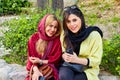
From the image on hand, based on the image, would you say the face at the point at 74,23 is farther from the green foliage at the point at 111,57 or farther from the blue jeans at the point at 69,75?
the green foliage at the point at 111,57

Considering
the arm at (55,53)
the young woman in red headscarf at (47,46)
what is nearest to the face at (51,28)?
the young woman in red headscarf at (47,46)

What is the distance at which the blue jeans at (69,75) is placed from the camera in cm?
423

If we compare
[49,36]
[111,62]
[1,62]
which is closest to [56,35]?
[49,36]

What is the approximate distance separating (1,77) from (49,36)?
3.85 feet

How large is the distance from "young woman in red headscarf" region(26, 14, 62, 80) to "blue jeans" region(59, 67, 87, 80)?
0.13m

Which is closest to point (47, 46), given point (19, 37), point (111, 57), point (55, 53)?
point (55, 53)

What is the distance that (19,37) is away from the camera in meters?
5.77

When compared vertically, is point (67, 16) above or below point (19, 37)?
above

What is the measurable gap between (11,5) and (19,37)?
449 centimetres

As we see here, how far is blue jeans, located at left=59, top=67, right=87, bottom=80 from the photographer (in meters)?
4.23

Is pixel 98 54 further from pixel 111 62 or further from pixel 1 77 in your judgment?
pixel 1 77

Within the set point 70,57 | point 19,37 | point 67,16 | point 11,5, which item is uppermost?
point 67,16

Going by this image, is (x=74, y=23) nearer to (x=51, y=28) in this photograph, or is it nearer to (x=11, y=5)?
(x=51, y=28)

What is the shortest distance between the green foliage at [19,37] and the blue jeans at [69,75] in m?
1.43
